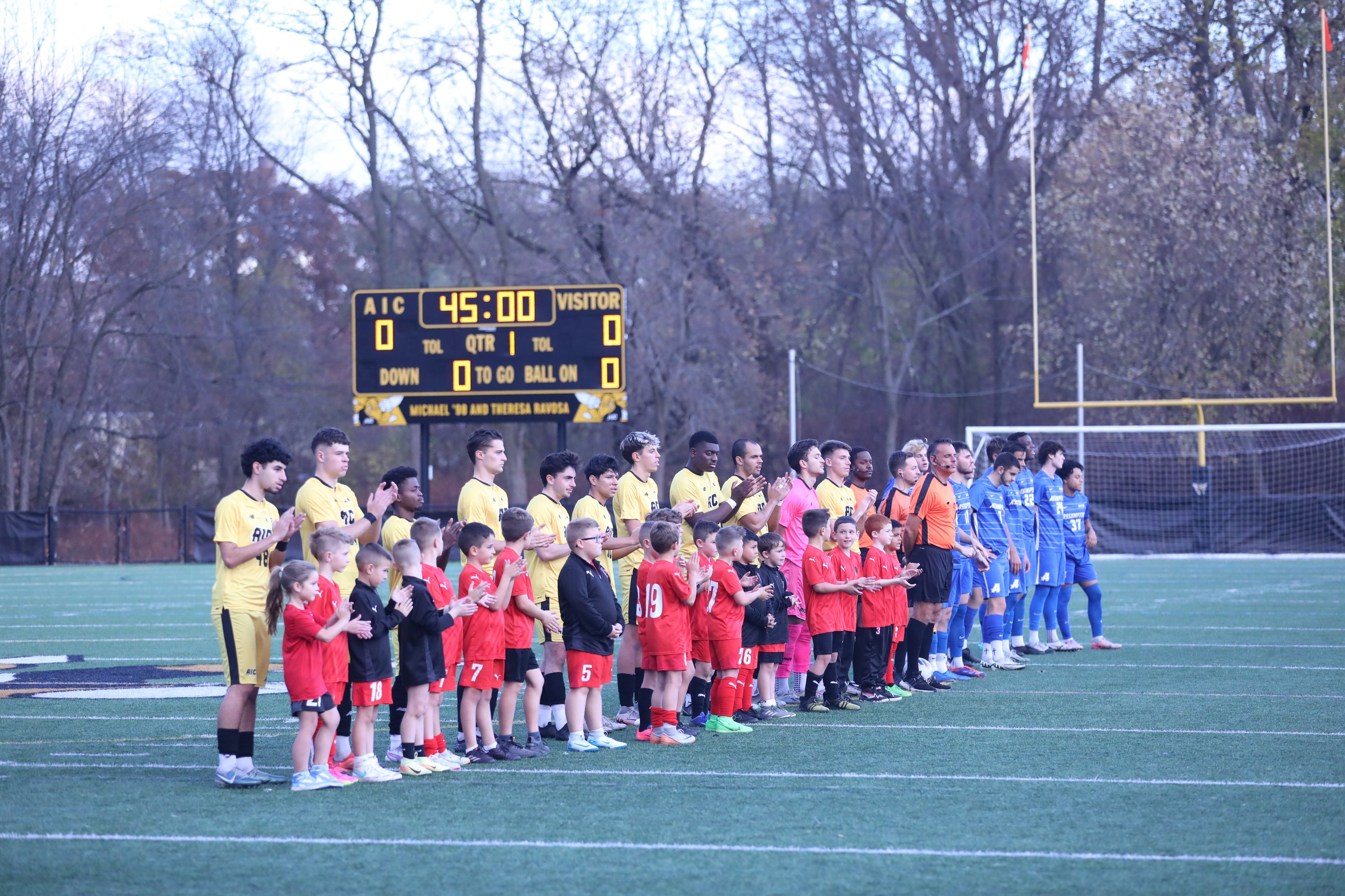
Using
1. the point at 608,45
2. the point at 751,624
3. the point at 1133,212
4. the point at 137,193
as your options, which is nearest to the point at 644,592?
the point at 751,624

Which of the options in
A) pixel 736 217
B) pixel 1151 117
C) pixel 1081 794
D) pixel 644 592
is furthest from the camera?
pixel 736 217

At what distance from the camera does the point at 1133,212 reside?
3047 centimetres

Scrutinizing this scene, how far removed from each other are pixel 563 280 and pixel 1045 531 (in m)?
24.2

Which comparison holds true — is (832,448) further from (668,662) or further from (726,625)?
(668,662)

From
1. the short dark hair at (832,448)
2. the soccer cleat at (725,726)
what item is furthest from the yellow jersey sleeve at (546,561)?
the short dark hair at (832,448)

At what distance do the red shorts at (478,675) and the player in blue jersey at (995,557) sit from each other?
5.08 meters

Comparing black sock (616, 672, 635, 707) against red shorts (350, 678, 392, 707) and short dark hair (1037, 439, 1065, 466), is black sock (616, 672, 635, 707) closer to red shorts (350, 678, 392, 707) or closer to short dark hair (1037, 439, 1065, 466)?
red shorts (350, 678, 392, 707)

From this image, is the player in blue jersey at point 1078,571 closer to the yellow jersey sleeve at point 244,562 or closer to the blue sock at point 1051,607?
the blue sock at point 1051,607

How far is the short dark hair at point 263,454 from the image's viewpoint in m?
7.27

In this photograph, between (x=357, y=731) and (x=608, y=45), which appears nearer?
(x=357, y=731)

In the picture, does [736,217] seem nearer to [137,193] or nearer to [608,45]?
[608,45]

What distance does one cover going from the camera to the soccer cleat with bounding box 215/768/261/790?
22.9ft

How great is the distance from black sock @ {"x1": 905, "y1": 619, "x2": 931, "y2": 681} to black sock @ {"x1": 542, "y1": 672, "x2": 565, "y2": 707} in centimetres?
296

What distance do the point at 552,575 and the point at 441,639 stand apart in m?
1.20
